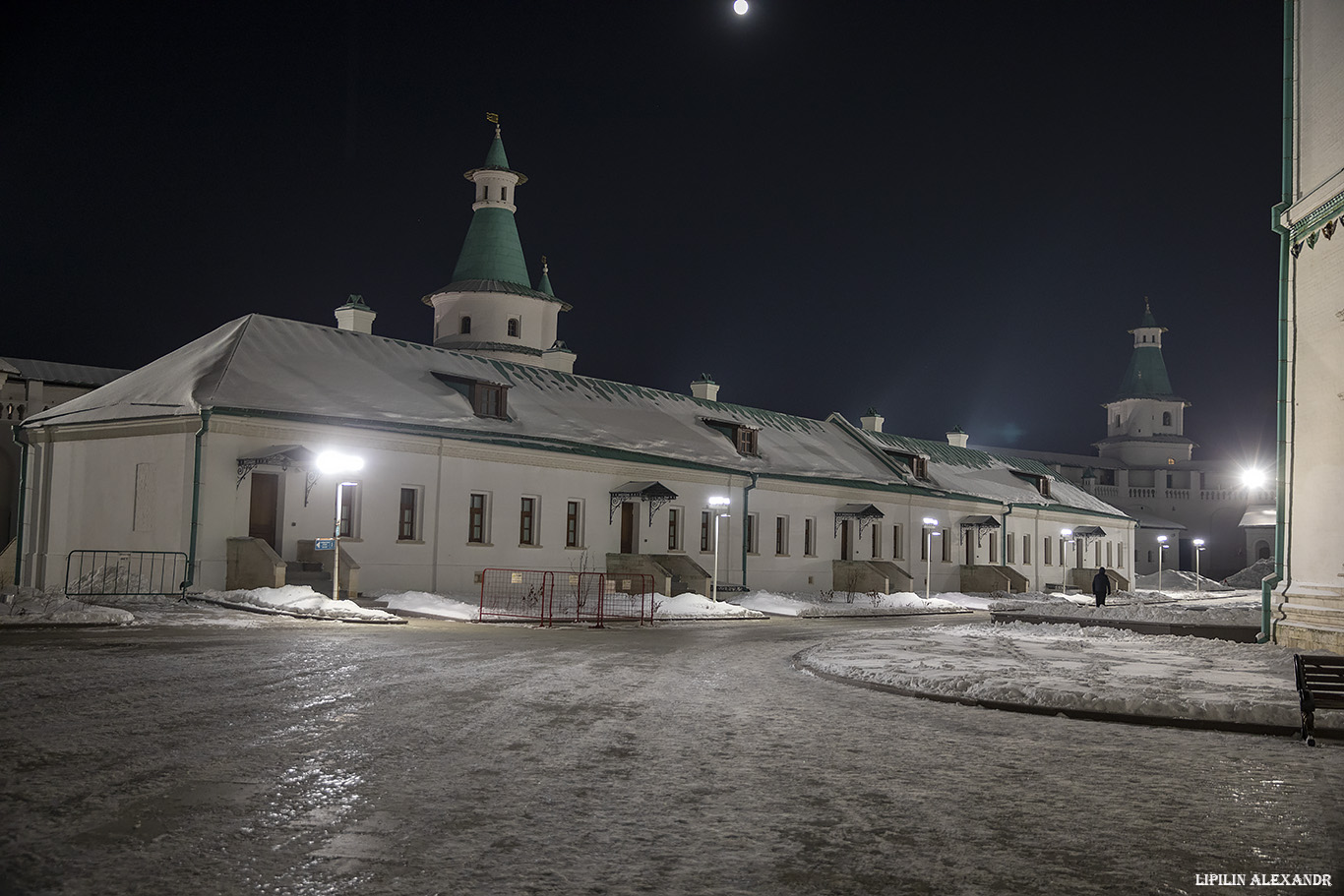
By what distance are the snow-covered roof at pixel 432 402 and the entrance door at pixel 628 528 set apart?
1874mm

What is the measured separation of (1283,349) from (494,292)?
3885cm

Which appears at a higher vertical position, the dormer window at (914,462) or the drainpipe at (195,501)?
the dormer window at (914,462)

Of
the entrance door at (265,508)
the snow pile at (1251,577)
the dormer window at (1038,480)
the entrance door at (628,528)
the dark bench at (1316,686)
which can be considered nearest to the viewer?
the dark bench at (1316,686)

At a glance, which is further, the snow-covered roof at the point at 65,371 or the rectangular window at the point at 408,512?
the snow-covered roof at the point at 65,371

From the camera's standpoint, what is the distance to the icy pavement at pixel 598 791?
18.1ft

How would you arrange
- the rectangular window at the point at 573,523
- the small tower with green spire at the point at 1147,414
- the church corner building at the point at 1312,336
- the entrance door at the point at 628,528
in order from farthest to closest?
the small tower with green spire at the point at 1147,414
the entrance door at the point at 628,528
the rectangular window at the point at 573,523
the church corner building at the point at 1312,336

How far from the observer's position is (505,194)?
182ft

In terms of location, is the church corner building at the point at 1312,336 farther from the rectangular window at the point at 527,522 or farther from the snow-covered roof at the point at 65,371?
the snow-covered roof at the point at 65,371

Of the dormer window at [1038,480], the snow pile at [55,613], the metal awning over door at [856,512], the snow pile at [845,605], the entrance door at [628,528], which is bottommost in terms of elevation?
the snow pile at [845,605]

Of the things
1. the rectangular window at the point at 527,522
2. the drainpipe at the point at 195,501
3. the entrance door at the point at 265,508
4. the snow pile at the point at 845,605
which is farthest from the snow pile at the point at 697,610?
the drainpipe at the point at 195,501

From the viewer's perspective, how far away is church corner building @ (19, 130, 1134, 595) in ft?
93.3

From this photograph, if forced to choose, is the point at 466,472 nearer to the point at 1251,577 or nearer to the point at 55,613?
the point at 55,613

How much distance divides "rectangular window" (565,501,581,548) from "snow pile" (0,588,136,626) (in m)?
17.1

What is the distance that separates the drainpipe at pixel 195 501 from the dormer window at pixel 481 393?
904 centimetres
